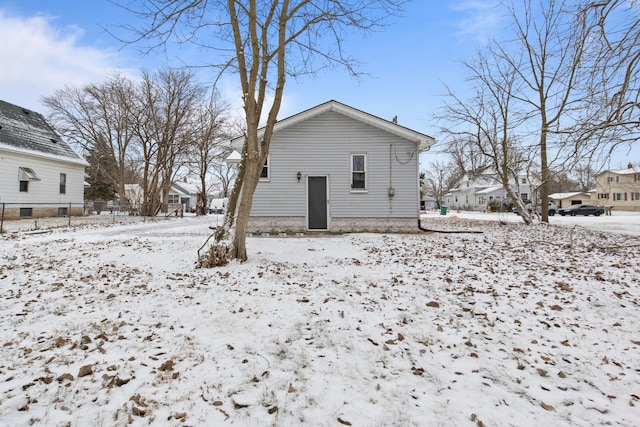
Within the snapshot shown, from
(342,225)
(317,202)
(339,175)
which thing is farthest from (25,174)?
(342,225)

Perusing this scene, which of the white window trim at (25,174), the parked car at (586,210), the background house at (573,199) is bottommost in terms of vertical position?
the parked car at (586,210)

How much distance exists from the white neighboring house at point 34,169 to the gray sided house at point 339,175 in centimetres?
1100

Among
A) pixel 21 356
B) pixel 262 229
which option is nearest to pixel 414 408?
pixel 21 356

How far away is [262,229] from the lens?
12.0m

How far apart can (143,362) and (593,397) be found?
3.64 meters

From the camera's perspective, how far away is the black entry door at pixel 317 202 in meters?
12.3

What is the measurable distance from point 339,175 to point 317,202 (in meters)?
1.32

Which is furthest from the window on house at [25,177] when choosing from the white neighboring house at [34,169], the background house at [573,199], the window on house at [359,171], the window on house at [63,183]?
the background house at [573,199]

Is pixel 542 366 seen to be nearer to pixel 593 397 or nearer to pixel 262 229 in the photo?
pixel 593 397

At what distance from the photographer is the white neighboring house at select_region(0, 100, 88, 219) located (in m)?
17.1

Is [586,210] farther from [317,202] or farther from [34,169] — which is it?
[34,169]

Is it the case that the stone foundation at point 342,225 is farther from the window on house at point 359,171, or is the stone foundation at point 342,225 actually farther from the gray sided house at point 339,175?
the window on house at point 359,171

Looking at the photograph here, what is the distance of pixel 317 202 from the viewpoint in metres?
12.3

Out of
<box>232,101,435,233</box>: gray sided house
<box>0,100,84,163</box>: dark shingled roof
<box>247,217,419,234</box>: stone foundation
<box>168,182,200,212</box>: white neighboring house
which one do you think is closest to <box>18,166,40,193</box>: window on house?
<box>0,100,84,163</box>: dark shingled roof
